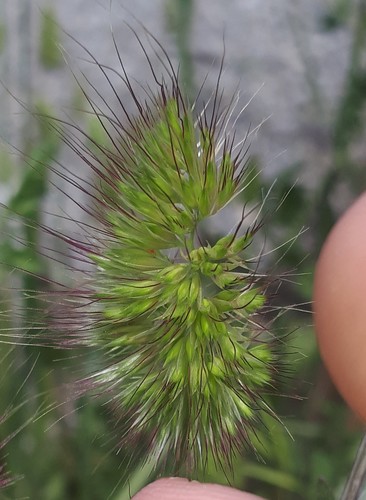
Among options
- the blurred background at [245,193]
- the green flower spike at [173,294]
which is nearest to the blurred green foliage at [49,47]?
the blurred background at [245,193]

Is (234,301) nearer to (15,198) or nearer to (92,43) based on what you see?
(15,198)

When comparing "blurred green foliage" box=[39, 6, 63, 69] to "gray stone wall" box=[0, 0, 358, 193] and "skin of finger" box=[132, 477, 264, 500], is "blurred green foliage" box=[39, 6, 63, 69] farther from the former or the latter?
"skin of finger" box=[132, 477, 264, 500]

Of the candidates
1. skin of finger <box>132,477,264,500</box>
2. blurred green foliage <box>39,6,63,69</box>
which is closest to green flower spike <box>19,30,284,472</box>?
skin of finger <box>132,477,264,500</box>

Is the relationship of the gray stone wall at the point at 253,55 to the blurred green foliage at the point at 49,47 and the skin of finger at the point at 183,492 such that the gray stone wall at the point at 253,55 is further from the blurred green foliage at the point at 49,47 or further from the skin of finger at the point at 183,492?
the skin of finger at the point at 183,492

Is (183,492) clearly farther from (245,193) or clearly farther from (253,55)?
(253,55)

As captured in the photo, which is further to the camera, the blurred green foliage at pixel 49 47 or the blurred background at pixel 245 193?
the blurred green foliage at pixel 49 47

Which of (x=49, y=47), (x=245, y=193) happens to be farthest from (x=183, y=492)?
(x=49, y=47)
